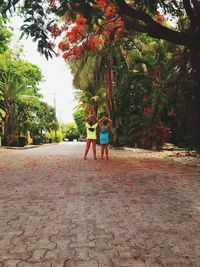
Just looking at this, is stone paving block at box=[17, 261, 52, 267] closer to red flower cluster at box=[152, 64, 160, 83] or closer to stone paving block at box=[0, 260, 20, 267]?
stone paving block at box=[0, 260, 20, 267]

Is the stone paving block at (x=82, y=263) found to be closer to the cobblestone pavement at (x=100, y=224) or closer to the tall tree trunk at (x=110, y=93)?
the cobblestone pavement at (x=100, y=224)

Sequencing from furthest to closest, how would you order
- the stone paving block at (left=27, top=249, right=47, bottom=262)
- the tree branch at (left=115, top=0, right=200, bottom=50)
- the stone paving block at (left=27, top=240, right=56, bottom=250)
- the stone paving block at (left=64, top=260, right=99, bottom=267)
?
1. the tree branch at (left=115, top=0, right=200, bottom=50)
2. the stone paving block at (left=27, top=240, right=56, bottom=250)
3. the stone paving block at (left=27, top=249, right=47, bottom=262)
4. the stone paving block at (left=64, top=260, right=99, bottom=267)

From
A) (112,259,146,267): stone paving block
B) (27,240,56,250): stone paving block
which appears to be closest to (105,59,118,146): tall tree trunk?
(27,240,56,250): stone paving block

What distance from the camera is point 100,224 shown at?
4.24 m

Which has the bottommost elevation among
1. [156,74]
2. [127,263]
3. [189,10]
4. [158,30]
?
[127,263]

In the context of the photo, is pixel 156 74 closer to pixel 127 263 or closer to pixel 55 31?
pixel 55 31

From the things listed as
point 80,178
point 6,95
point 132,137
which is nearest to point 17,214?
point 80,178

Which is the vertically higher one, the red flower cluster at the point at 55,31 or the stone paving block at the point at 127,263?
the red flower cluster at the point at 55,31

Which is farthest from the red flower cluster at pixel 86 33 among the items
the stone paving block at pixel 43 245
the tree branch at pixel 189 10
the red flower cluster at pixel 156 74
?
the stone paving block at pixel 43 245

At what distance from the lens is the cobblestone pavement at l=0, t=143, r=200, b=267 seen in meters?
3.14

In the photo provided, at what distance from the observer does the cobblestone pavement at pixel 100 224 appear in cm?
314

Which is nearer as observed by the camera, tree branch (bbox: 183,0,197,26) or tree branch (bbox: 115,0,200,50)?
tree branch (bbox: 115,0,200,50)

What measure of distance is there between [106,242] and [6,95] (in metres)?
27.9

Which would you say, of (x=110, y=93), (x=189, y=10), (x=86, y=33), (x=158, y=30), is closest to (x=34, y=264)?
(x=158, y=30)
